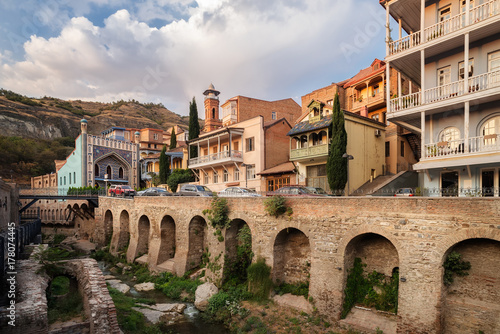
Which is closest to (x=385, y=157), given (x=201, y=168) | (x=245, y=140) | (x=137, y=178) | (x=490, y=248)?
(x=245, y=140)

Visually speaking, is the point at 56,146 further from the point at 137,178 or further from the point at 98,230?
the point at 98,230

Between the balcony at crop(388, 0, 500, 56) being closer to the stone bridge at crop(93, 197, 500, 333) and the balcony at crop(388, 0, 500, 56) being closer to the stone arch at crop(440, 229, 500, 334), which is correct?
the stone bridge at crop(93, 197, 500, 333)

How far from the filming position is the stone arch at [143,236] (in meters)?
24.9

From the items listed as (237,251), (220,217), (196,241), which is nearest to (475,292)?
(237,251)

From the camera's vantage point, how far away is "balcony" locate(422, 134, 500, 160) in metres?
12.9

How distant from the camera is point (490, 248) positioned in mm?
9672

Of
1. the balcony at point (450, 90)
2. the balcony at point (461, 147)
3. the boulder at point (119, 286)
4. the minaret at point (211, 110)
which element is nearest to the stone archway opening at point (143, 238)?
the boulder at point (119, 286)

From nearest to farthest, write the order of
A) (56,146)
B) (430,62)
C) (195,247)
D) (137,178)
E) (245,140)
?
(430,62), (195,247), (245,140), (137,178), (56,146)

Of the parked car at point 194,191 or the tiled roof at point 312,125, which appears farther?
the parked car at point 194,191

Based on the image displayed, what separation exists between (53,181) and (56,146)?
2252 centimetres

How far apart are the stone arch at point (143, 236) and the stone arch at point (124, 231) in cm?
380

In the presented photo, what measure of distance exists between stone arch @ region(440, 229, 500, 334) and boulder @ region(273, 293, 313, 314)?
208 inches

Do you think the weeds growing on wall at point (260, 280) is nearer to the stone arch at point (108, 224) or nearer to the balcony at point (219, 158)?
the balcony at point (219, 158)

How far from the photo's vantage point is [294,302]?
44.8 ft
